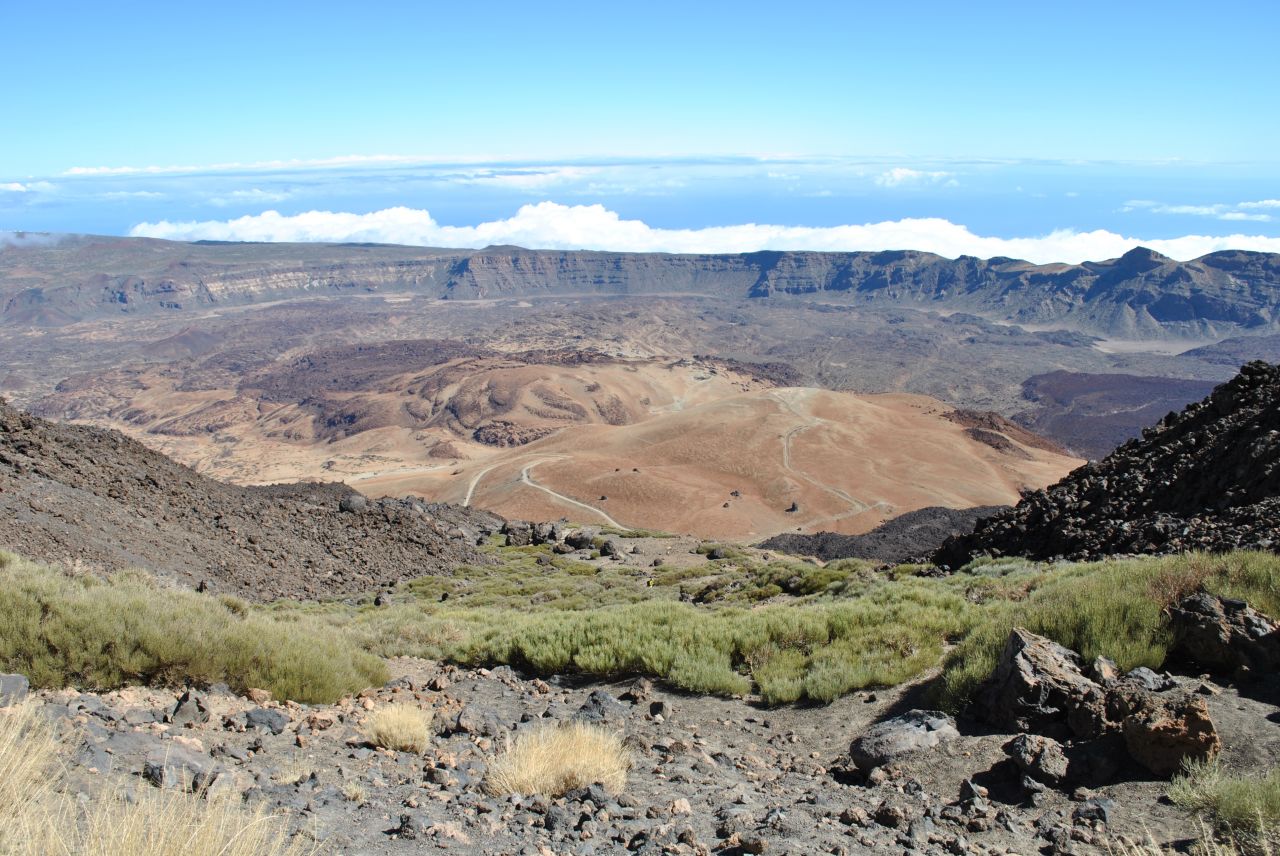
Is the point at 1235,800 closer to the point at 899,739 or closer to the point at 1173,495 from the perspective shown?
the point at 899,739

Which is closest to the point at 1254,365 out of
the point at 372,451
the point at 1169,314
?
the point at 372,451

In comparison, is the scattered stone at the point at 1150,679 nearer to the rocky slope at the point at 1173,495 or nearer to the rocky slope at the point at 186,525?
the rocky slope at the point at 1173,495

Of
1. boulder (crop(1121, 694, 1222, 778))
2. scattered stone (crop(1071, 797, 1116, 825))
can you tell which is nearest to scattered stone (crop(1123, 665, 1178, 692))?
boulder (crop(1121, 694, 1222, 778))

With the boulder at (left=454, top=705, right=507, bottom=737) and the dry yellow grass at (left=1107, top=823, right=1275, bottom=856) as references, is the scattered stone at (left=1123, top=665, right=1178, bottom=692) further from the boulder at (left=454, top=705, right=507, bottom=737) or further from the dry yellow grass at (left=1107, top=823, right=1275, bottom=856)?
the boulder at (left=454, top=705, right=507, bottom=737)

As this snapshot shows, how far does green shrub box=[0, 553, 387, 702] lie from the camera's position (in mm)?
7348

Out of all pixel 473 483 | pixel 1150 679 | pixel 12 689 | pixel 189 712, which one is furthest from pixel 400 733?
pixel 473 483

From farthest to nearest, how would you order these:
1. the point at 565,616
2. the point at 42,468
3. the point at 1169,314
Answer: the point at 1169,314, the point at 42,468, the point at 565,616

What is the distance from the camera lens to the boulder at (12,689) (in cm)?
581

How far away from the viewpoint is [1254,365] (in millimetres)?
20141

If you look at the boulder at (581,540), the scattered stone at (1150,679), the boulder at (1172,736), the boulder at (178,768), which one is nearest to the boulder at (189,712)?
the boulder at (178,768)

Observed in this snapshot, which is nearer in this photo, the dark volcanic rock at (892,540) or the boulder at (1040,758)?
the boulder at (1040,758)

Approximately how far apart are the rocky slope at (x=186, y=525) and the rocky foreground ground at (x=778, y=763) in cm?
1193

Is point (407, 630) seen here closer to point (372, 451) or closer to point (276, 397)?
point (372, 451)

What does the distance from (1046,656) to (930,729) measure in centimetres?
113
